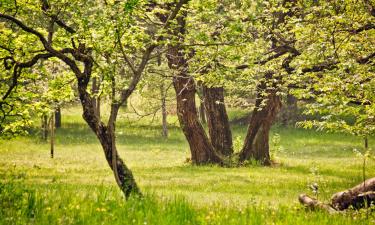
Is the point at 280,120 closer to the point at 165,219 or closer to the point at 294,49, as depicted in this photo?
the point at 294,49

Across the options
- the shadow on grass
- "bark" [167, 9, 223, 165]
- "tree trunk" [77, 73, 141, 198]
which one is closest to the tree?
"tree trunk" [77, 73, 141, 198]

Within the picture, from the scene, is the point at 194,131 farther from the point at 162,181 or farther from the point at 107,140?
the point at 107,140

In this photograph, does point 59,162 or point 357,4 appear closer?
point 357,4

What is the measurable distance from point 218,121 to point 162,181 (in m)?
7.43

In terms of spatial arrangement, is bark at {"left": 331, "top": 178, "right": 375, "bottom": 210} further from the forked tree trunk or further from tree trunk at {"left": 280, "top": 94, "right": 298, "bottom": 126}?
tree trunk at {"left": 280, "top": 94, "right": 298, "bottom": 126}

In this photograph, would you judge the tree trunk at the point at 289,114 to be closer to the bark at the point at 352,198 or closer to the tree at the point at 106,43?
the bark at the point at 352,198

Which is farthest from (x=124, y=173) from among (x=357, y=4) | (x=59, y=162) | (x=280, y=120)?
(x=280, y=120)

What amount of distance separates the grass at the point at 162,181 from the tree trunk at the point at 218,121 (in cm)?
194

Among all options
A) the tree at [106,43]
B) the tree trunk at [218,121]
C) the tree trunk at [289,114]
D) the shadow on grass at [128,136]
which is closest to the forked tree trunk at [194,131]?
the tree trunk at [218,121]

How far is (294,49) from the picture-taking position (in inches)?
743

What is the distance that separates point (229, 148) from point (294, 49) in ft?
30.2

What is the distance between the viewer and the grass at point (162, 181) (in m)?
8.59

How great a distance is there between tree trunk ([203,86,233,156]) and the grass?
1938mm

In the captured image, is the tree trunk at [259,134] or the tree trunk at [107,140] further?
the tree trunk at [259,134]
